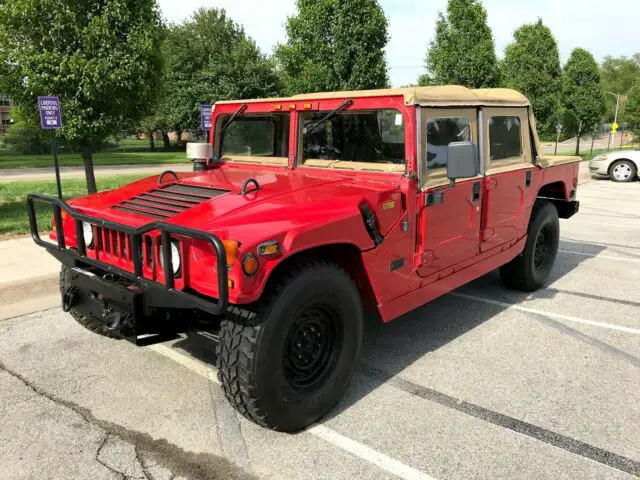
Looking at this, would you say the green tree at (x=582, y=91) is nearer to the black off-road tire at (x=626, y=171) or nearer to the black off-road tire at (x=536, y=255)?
the black off-road tire at (x=626, y=171)

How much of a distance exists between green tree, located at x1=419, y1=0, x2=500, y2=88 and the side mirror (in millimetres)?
15770

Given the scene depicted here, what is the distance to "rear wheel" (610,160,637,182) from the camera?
17.1 meters

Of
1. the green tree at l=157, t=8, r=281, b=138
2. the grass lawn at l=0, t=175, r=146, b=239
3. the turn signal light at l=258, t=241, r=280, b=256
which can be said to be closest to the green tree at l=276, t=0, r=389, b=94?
the grass lawn at l=0, t=175, r=146, b=239

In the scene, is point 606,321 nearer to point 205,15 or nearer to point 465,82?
point 465,82

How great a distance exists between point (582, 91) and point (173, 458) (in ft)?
97.4

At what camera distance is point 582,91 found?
89.5 feet

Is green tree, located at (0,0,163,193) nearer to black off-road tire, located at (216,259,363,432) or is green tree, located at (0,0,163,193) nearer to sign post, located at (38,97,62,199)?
sign post, located at (38,97,62,199)

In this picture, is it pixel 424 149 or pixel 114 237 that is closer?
pixel 114 237

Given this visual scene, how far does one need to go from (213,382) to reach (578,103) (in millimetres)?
28717

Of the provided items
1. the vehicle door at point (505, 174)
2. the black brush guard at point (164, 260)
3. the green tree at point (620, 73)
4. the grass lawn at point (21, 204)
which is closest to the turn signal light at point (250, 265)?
the black brush guard at point (164, 260)

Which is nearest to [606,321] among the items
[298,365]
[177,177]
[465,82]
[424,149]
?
[424,149]

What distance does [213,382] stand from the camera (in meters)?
3.62

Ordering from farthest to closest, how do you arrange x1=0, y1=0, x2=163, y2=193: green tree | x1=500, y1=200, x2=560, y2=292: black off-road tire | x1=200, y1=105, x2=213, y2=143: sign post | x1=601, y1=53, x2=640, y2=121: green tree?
1. x1=601, y1=53, x2=640, y2=121: green tree
2. x1=0, y1=0, x2=163, y2=193: green tree
3. x1=200, y1=105, x2=213, y2=143: sign post
4. x1=500, y1=200, x2=560, y2=292: black off-road tire

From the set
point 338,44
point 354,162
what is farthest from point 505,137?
point 338,44
